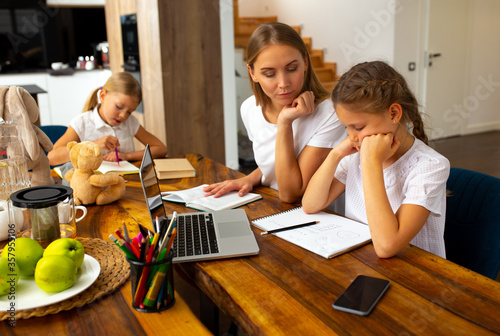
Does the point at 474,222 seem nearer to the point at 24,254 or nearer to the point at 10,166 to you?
the point at 24,254

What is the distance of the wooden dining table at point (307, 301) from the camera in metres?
0.80

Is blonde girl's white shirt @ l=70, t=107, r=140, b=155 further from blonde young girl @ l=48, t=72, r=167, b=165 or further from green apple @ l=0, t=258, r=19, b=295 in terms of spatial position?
green apple @ l=0, t=258, r=19, b=295

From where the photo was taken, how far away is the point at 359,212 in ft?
4.68

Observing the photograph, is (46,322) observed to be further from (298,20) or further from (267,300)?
(298,20)

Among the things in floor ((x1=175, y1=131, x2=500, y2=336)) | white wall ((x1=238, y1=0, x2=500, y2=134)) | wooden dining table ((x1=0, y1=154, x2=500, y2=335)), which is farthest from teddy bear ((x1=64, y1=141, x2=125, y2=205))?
white wall ((x1=238, y1=0, x2=500, y2=134))

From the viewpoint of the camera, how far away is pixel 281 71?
1538 mm

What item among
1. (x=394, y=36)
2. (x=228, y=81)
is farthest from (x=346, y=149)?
(x=394, y=36)

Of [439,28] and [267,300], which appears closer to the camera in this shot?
[267,300]

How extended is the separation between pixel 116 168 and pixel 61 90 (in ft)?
13.8

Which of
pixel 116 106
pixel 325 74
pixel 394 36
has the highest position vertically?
pixel 394 36

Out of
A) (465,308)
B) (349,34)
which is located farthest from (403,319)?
(349,34)

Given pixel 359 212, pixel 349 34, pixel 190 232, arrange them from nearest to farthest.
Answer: pixel 190 232, pixel 359 212, pixel 349 34

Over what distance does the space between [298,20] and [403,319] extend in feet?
21.1

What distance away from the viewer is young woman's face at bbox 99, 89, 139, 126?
2.28 m
